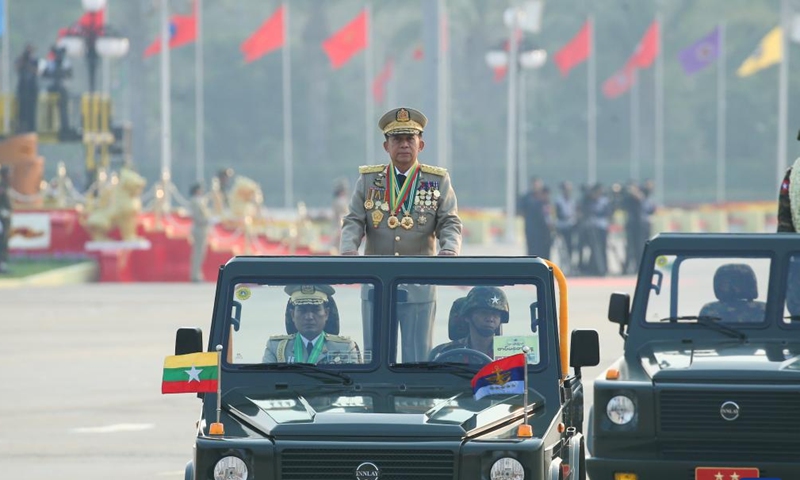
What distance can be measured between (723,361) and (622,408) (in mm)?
568

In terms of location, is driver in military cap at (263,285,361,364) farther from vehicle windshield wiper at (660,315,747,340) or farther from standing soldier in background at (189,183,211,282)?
standing soldier in background at (189,183,211,282)

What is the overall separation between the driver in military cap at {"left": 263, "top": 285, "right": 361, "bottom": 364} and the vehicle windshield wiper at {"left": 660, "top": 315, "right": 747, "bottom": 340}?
8.94 ft

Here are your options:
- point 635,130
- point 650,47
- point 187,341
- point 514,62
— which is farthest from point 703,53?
point 187,341

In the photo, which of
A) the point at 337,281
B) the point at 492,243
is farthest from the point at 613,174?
the point at 337,281

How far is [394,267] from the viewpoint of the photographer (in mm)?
7766

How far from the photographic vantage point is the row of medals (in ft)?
30.8

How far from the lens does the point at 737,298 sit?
9930 millimetres

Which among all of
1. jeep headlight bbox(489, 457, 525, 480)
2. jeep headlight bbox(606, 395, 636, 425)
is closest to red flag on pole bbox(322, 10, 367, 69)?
jeep headlight bbox(606, 395, 636, 425)

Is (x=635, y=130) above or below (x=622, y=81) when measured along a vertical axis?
below

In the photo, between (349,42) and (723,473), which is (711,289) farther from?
(349,42)

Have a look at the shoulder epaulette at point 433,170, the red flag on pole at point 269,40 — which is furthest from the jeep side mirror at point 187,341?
the red flag on pole at point 269,40

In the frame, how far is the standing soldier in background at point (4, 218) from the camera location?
31797 millimetres

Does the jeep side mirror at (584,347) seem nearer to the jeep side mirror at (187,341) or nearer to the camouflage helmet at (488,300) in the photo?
the camouflage helmet at (488,300)

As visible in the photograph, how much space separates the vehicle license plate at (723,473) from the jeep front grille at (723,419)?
17 centimetres
